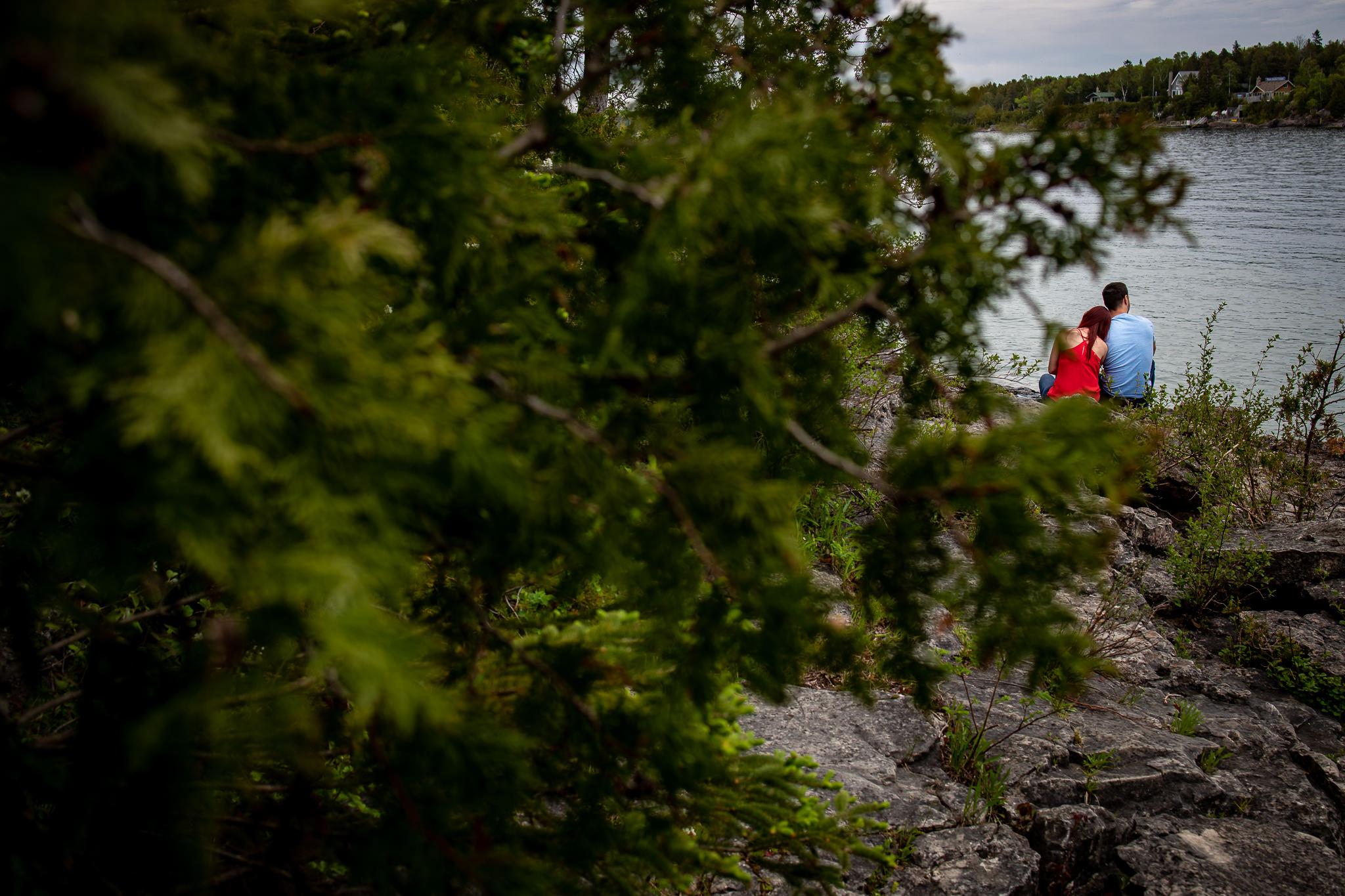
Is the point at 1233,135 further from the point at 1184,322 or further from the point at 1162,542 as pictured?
the point at 1162,542

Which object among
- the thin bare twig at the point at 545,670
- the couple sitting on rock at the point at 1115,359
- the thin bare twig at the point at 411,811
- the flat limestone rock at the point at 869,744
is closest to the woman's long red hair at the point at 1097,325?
the couple sitting on rock at the point at 1115,359

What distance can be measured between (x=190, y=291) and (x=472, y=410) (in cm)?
39

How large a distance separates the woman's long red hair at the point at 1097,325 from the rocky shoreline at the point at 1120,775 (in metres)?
3.14

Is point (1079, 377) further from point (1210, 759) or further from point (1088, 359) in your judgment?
point (1210, 759)

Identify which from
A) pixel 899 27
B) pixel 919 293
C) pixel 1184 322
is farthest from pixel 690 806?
pixel 1184 322

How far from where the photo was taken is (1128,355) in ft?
25.5

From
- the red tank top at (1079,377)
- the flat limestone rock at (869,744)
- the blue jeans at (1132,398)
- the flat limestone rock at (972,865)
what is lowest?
the flat limestone rock at (972,865)

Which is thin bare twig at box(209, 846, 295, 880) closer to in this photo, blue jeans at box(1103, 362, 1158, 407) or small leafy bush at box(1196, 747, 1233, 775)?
small leafy bush at box(1196, 747, 1233, 775)

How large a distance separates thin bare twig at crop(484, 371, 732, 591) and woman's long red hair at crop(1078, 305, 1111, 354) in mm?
7515

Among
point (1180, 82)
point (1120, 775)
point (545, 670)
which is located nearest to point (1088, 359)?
point (1120, 775)

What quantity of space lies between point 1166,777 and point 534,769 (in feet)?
12.0

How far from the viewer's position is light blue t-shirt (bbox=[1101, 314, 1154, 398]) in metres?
7.75

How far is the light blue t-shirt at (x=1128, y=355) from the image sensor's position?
775 cm

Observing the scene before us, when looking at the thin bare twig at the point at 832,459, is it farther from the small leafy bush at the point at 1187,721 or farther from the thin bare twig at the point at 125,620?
the small leafy bush at the point at 1187,721
